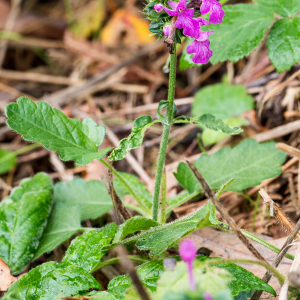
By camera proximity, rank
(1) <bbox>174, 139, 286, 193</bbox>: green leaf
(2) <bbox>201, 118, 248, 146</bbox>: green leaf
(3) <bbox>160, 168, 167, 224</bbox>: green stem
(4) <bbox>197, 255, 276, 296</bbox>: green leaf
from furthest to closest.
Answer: (2) <bbox>201, 118, 248, 146</bbox>: green leaf < (1) <bbox>174, 139, 286, 193</bbox>: green leaf < (3) <bbox>160, 168, 167, 224</bbox>: green stem < (4) <bbox>197, 255, 276, 296</bbox>: green leaf

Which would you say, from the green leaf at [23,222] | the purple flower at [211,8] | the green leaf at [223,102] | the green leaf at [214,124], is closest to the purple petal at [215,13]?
the purple flower at [211,8]

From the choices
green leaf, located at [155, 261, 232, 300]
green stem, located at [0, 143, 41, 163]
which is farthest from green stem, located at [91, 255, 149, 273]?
green stem, located at [0, 143, 41, 163]

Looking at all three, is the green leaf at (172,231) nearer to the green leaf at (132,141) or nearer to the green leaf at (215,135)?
the green leaf at (132,141)

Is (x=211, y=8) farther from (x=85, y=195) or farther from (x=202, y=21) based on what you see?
(x=85, y=195)

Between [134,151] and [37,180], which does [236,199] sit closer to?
[134,151]

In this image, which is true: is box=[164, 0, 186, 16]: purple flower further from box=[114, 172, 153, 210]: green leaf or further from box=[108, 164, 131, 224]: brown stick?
box=[114, 172, 153, 210]: green leaf

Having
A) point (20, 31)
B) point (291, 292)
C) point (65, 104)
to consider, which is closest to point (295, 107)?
point (291, 292)
